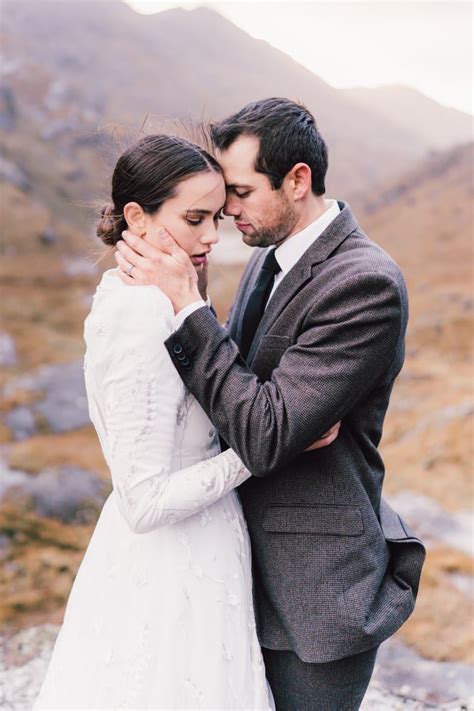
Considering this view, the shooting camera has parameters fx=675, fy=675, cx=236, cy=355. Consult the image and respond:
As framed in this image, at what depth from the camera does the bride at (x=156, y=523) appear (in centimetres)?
200

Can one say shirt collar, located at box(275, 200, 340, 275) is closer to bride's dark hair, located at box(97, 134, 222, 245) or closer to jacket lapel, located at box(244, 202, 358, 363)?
jacket lapel, located at box(244, 202, 358, 363)

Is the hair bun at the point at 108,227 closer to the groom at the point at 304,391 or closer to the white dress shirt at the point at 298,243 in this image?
the groom at the point at 304,391

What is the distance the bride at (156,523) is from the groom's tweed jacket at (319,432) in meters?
0.11

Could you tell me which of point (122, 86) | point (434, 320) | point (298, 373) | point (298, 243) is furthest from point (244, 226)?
point (122, 86)

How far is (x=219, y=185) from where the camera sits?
2.28m

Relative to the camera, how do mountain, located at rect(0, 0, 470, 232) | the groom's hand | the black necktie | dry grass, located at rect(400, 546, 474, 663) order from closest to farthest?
the groom's hand, the black necktie, dry grass, located at rect(400, 546, 474, 663), mountain, located at rect(0, 0, 470, 232)

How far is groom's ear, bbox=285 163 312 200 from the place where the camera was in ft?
7.96

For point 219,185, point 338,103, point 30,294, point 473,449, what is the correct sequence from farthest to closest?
point 338,103 → point 30,294 → point 473,449 → point 219,185

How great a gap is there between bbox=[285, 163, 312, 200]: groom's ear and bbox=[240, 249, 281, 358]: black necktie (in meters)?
0.29

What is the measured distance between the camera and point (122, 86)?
71.1 meters

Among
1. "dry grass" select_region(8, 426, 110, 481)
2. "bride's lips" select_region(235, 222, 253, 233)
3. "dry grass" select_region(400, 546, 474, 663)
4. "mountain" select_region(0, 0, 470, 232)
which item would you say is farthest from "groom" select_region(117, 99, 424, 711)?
"mountain" select_region(0, 0, 470, 232)

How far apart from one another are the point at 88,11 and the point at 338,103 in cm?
3657

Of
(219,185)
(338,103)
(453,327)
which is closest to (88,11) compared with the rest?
(338,103)

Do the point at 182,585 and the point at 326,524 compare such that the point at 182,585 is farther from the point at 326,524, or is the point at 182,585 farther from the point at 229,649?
the point at 326,524
